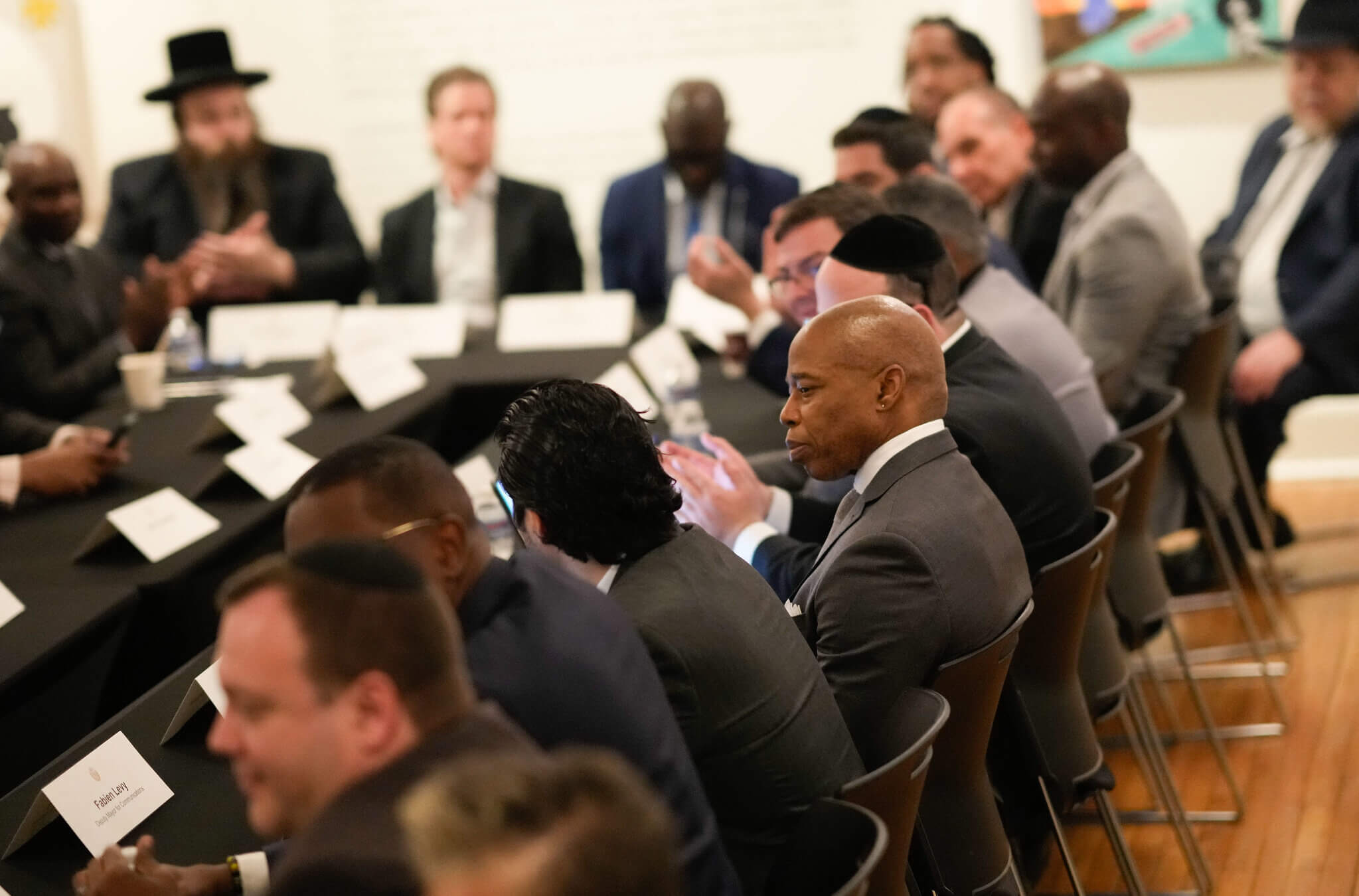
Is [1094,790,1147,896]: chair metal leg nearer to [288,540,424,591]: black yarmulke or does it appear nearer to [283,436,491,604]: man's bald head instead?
[283,436,491,604]: man's bald head

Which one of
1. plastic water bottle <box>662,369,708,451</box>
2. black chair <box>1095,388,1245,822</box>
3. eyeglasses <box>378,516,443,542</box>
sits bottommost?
black chair <box>1095,388,1245,822</box>

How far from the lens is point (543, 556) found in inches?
78.2

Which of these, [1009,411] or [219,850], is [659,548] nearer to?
[219,850]

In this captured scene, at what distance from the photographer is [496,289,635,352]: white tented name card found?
4871mm

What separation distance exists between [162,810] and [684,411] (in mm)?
2014

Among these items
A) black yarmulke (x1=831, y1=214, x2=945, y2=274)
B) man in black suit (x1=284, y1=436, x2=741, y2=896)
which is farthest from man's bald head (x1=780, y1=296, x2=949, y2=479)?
man in black suit (x1=284, y1=436, x2=741, y2=896)

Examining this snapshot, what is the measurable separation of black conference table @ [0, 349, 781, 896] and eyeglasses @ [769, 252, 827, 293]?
40 centimetres

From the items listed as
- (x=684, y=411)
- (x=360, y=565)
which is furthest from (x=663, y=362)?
(x=360, y=565)

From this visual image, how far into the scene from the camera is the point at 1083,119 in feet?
14.5

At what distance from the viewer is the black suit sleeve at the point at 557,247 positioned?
573 centimetres

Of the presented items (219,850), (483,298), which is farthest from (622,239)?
(219,850)

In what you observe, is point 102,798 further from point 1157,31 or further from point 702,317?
point 1157,31

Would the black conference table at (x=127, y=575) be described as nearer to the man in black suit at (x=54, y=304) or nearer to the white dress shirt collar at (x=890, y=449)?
the man in black suit at (x=54, y=304)

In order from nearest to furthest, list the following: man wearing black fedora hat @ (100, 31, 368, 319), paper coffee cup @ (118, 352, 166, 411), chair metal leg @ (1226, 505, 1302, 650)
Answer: paper coffee cup @ (118, 352, 166, 411) < chair metal leg @ (1226, 505, 1302, 650) < man wearing black fedora hat @ (100, 31, 368, 319)
